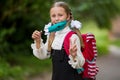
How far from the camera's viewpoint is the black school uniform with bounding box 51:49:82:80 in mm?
5156

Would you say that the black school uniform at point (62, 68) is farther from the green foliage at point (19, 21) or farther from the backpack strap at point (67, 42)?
the green foliage at point (19, 21)

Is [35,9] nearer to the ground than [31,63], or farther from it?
farther from it

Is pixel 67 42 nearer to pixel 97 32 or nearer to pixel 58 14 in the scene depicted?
pixel 58 14

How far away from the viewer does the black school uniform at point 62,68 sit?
516 cm

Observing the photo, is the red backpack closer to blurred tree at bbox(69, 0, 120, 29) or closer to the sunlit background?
the sunlit background

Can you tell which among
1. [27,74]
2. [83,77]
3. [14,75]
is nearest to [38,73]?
[27,74]

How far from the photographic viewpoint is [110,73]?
45.0ft

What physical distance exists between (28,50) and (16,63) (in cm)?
104

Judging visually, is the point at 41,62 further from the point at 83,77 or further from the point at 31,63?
the point at 83,77

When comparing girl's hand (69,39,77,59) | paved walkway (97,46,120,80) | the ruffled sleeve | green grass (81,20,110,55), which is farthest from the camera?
green grass (81,20,110,55)

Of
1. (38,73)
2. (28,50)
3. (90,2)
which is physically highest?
(90,2)

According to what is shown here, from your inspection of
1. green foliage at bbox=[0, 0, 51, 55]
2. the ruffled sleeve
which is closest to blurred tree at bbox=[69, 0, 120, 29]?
green foliage at bbox=[0, 0, 51, 55]

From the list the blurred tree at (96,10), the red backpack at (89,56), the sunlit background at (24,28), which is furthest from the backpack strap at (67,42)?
the blurred tree at (96,10)

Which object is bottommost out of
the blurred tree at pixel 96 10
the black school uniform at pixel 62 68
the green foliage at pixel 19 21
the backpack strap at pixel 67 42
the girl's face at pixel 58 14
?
the black school uniform at pixel 62 68
